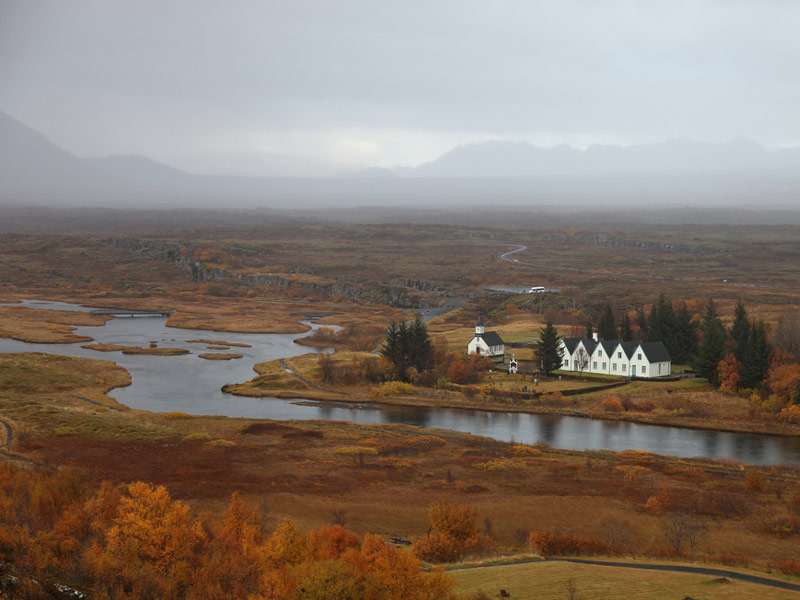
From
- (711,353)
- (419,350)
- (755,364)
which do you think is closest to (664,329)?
(711,353)

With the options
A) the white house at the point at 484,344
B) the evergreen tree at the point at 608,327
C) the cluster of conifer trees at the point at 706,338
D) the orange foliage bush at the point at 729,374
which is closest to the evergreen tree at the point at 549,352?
the white house at the point at 484,344

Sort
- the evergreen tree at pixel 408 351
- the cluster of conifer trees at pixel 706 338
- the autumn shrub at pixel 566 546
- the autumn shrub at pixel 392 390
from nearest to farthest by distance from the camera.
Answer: the autumn shrub at pixel 566 546
the cluster of conifer trees at pixel 706 338
the autumn shrub at pixel 392 390
the evergreen tree at pixel 408 351

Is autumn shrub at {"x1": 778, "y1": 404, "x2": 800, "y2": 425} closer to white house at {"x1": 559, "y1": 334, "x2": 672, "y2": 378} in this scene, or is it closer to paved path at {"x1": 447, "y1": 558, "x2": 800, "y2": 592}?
white house at {"x1": 559, "y1": 334, "x2": 672, "y2": 378}

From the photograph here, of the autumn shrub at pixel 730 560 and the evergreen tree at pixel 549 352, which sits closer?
the autumn shrub at pixel 730 560

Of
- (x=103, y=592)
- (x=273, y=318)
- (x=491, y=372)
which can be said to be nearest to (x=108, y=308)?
(x=273, y=318)

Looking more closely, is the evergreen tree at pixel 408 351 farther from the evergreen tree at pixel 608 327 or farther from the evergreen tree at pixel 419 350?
the evergreen tree at pixel 608 327
